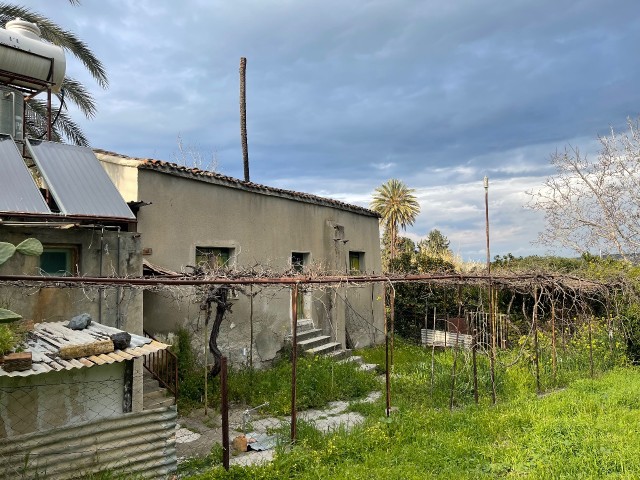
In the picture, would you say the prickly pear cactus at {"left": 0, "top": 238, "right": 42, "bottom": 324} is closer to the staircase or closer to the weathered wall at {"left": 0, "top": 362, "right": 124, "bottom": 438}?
the weathered wall at {"left": 0, "top": 362, "right": 124, "bottom": 438}

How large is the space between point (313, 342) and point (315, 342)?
10cm

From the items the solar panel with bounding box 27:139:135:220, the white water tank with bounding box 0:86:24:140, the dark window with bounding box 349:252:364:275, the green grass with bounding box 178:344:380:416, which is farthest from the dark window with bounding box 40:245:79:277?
the dark window with bounding box 349:252:364:275

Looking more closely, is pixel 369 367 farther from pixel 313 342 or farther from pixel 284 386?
pixel 284 386

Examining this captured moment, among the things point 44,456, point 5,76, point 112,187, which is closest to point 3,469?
point 44,456

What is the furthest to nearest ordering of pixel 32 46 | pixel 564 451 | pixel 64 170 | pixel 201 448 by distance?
pixel 32 46 < pixel 64 170 < pixel 201 448 < pixel 564 451

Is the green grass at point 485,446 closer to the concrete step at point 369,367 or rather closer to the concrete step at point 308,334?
the concrete step at point 369,367

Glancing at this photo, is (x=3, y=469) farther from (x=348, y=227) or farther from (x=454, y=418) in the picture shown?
(x=348, y=227)

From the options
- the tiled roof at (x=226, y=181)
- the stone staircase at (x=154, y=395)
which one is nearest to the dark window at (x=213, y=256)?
the tiled roof at (x=226, y=181)

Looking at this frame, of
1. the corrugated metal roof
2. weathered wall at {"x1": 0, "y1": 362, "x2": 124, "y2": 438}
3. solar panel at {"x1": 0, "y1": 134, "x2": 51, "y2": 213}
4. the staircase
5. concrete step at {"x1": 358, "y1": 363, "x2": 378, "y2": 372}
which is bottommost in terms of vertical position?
concrete step at {"x1": 358, "y1": 363, "x2": 378, "y2": 372}

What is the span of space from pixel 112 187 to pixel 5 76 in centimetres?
338

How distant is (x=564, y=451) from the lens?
5.70 m

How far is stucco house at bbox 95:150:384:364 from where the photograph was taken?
966cm

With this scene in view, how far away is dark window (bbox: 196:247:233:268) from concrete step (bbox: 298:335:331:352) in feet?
9.87

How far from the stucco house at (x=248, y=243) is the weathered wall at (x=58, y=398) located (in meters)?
2.95
